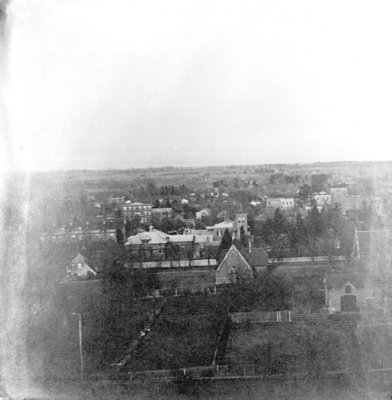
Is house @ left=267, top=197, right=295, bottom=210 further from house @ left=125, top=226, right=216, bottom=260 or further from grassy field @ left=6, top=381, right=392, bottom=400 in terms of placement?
grassy field @ left=6, top=381, right=392, bottom=400

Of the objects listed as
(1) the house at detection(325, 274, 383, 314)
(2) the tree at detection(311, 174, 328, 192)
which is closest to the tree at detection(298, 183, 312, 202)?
(2) the tree at detection(311, 174, 328, 192)

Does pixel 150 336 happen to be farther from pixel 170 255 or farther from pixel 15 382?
pixel 170 255

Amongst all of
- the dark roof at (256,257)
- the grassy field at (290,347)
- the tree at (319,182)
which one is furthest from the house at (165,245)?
the tree at (319,182)

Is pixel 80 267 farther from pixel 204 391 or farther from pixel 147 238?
pixel 204 391

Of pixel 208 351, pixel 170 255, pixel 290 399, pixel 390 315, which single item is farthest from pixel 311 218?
pixel 290 399

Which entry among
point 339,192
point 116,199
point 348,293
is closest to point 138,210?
point 116,199
